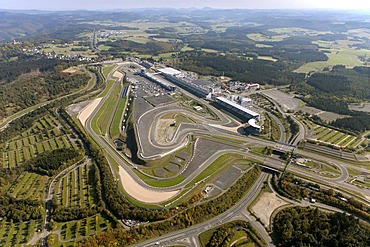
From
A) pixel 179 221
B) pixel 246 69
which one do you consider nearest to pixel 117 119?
pixel 179 221

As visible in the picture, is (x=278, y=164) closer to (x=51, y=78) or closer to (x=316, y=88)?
(x=316, y=88)

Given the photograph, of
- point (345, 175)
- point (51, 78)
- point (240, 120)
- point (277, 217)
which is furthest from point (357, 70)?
point (51, 78)

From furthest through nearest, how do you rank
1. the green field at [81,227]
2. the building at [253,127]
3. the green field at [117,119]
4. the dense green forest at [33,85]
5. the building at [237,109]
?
the dense green forest at [33,85] < the building at [237,109] < the green field at [117,119] < the building at [253,127] < the green field at [81,227]

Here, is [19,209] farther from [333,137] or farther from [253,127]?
[333,137]

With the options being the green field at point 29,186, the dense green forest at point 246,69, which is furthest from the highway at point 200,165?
the dense green forest at point 246,69

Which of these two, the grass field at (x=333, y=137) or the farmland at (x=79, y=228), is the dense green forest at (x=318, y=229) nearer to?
the farmland at (x=79, y=228)

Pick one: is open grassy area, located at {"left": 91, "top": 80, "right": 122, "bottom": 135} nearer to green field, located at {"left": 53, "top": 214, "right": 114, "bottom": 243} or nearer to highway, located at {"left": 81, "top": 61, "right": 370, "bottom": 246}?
highway, located at {"left": 81, "top": 61, "right": 370, "bottom": 246}
